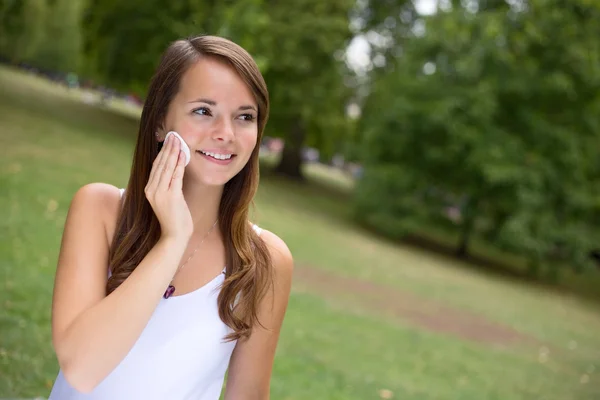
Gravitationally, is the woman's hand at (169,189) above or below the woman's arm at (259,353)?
above

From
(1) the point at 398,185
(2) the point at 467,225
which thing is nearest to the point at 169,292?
(1) the point at 398,185

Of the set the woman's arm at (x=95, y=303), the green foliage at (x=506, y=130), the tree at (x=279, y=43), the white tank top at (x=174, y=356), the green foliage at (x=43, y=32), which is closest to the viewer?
the woman's arm at (x=95, y=303)

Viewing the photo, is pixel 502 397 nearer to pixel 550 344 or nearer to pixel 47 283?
pixel 550 344

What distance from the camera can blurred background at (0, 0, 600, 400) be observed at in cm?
795

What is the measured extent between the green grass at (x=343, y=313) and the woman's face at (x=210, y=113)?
3095 mm

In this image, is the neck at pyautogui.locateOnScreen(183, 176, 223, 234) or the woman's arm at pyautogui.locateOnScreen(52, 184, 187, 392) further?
the neck at pyautogui.locateOnScreen(183, 176, 223, 234)

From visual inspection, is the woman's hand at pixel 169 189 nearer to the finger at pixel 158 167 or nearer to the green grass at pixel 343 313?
the finger at pixel 158 167

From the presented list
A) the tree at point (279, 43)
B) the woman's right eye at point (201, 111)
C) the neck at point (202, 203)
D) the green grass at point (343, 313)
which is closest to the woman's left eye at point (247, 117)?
the woman's right eye at point (201, 111)

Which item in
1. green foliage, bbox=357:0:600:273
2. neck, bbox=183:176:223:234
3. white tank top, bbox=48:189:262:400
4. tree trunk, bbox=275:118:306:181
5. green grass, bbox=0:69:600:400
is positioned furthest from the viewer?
tree trunk, bbox=275:118:306:181

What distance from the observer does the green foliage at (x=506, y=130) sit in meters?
19.3

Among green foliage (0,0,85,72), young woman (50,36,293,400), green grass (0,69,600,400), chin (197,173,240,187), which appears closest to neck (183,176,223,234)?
young woman (50,36,293,400)

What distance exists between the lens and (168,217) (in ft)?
6.82

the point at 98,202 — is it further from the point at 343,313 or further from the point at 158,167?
the point at 343,313

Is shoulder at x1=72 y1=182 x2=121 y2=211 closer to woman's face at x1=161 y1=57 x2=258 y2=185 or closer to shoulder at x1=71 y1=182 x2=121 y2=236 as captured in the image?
shoulder at x1=71 y1=182 x2=121 y2=236
